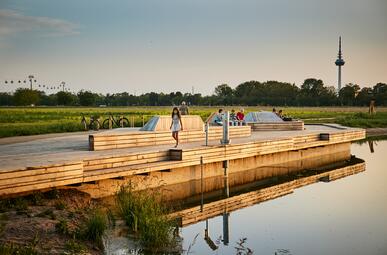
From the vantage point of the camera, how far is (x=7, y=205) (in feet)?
33.4

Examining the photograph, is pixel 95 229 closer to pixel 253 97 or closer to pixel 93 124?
pixel 93 124

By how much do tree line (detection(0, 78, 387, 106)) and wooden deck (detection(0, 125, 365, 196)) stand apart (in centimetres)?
7490

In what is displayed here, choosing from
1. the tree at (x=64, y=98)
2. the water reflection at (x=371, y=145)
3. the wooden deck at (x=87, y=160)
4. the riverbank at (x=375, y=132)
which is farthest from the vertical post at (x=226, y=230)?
the tree at (x=64, y=98)

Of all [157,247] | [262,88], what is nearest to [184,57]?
[157,247]

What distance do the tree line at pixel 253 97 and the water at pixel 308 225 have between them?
258ft

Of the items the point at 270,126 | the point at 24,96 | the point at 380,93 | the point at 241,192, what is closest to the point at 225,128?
the point at 241,192

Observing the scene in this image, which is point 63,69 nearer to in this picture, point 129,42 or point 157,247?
point 129,42

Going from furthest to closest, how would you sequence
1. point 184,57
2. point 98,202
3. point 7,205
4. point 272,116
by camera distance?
1. point 184,57
2. point 272,116
3. point 98,202
4. point 7,205

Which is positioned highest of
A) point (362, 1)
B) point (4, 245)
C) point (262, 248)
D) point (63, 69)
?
point (362, 1)

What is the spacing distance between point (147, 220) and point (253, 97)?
337ft

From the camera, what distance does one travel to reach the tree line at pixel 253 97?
99.4 m

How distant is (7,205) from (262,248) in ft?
16.4

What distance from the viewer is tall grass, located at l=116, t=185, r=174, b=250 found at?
→ 9680 mm

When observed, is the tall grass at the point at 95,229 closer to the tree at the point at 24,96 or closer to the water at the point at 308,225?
the water at the point at 308,225
